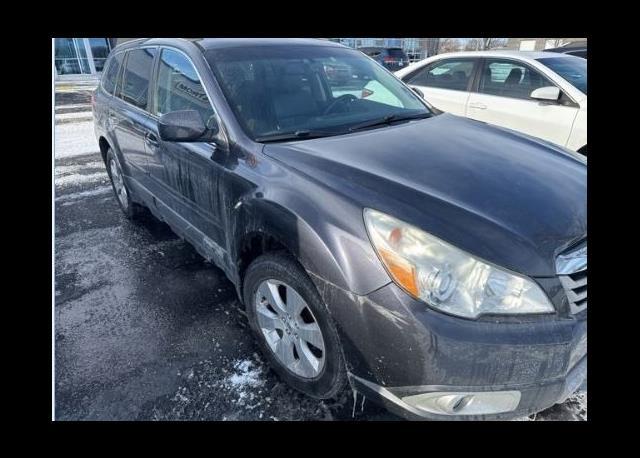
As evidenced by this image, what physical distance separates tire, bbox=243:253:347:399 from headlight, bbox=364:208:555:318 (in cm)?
42

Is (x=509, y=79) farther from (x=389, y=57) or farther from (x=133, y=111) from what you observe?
(x=389, y=57)

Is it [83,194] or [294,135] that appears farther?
[83,194]

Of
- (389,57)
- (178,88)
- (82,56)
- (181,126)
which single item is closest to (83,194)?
(178,88)

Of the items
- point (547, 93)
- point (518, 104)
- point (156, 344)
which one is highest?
point (547, 93)

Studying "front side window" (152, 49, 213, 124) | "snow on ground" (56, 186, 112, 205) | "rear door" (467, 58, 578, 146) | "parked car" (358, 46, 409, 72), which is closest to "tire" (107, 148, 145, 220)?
"snow on ground" (56, 186, 112, 205)

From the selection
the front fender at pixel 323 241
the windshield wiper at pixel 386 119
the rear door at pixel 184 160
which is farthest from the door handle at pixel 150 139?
the windshield wiper at pixel 386 119

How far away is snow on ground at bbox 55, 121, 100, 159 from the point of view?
7160 millimetres

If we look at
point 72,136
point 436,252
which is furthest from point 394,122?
point 72,136

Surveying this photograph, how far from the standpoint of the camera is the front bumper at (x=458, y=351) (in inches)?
56.1

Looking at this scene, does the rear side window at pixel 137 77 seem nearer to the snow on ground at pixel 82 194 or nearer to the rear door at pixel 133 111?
the rear door at pixel 133 111

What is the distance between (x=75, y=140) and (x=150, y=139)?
626 centimetres

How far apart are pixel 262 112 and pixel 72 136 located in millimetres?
7832

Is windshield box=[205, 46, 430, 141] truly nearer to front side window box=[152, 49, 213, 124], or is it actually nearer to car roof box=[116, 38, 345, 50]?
car roof box=[116, 38, 345, 50]

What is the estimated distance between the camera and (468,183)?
1839mm
